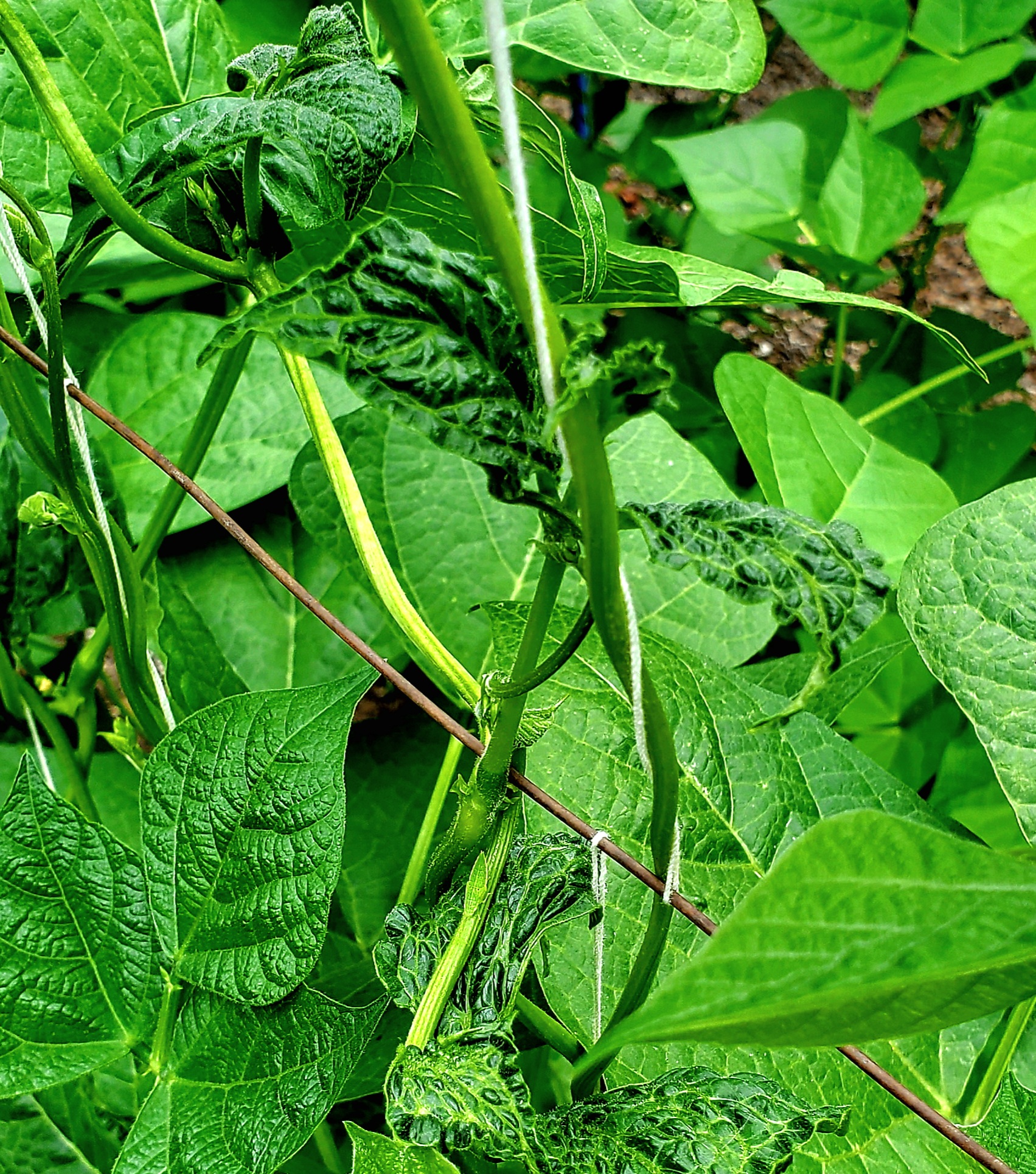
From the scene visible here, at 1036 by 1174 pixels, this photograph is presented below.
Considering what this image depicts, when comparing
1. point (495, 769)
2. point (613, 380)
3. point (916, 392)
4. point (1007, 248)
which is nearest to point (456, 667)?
point (495, 769)

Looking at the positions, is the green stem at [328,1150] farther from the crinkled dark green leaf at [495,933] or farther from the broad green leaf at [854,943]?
the broad green leaf at [854,943]

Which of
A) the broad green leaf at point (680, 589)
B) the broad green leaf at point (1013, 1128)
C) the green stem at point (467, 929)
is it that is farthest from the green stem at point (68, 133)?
the broad green leaf at point (1013, 1128)

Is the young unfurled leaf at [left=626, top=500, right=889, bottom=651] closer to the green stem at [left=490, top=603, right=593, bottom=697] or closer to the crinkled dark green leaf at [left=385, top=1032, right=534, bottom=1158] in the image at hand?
the green stem at [left=490, top=603, right=593, bottom=697]

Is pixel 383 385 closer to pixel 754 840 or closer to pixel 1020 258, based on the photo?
pixel 754 840

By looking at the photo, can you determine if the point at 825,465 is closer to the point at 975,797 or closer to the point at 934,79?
the point at 975,797

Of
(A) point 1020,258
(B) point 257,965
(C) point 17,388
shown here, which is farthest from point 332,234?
(A) point 1020,258
